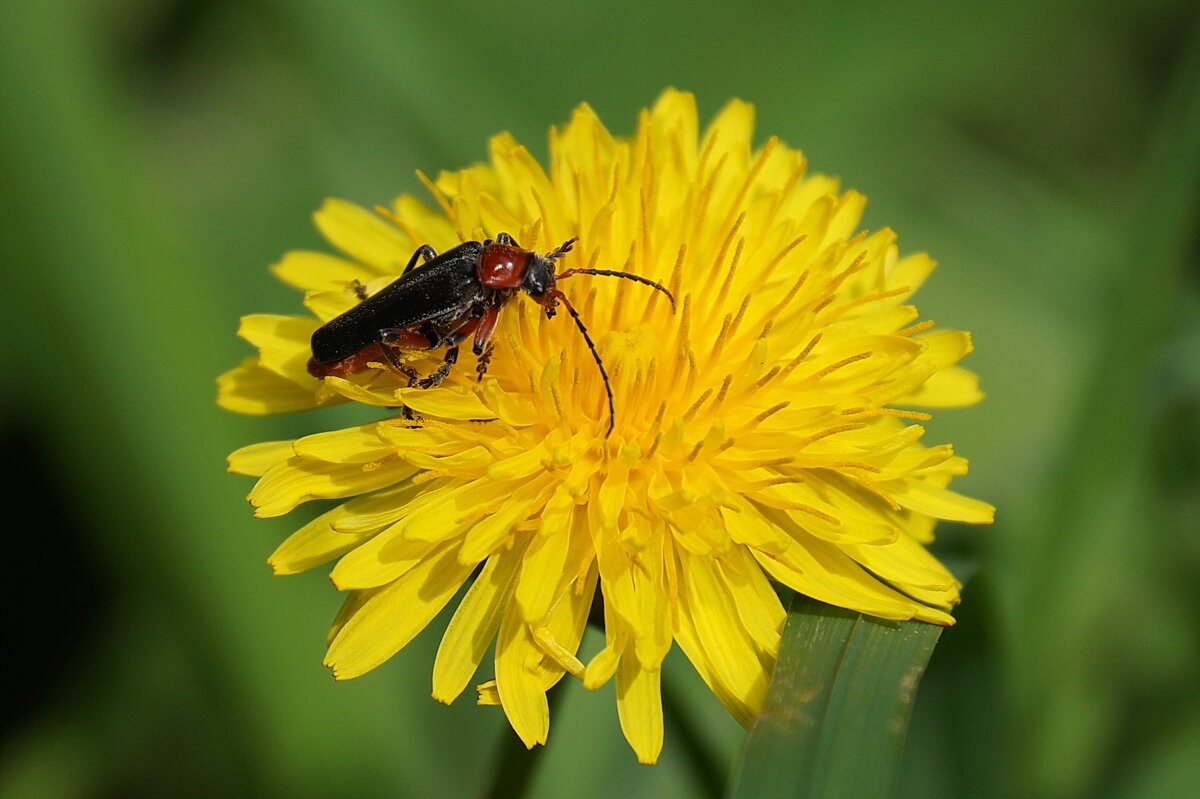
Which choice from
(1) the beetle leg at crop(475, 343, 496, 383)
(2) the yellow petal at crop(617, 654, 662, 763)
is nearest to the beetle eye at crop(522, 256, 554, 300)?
(1) the beetle leg at crop(475, 343, 496, 383)

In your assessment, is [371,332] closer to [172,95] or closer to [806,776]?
[806,776]

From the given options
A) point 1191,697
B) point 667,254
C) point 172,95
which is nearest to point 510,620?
point 667,254

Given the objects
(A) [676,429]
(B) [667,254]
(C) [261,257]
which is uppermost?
(C) [261,257]

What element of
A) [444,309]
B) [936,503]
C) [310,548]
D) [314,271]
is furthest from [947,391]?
[314,271]

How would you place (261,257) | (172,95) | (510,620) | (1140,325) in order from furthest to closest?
(172,95) → (261,257) → (1140,325) → (510,620)

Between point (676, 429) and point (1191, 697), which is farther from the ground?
point (676, 429)

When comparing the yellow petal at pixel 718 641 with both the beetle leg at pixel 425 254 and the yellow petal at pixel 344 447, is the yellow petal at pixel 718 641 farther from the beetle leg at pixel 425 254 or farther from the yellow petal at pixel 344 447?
the beetle leg at pixel 425 254

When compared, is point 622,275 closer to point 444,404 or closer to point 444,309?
point 444,309

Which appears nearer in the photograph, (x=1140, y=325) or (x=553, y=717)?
(x=553, y=717)
